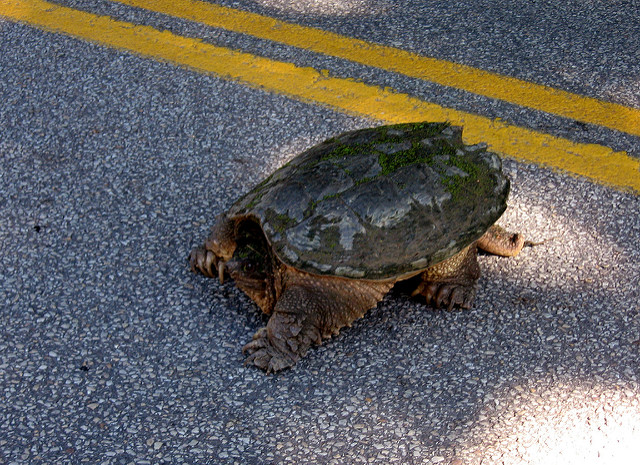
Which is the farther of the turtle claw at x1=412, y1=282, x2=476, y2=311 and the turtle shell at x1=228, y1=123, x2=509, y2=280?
the turtle claw at x1=412, y1=282, x2=476, y2=311

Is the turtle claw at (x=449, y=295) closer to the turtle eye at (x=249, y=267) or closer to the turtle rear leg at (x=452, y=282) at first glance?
the turtle rear leg at (x=452, y=282)

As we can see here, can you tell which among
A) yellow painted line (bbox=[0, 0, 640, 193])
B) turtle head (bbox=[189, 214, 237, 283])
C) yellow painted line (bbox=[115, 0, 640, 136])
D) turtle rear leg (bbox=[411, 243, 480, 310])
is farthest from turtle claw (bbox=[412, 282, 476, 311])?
yellow painted line (bbox=[115, 0, 640, 136])

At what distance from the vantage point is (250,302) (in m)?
2.52

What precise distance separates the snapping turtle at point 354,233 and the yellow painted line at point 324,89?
0.58 metres

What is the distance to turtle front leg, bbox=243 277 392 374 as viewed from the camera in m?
2.27

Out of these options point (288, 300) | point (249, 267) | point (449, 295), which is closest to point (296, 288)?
point (288, 300)

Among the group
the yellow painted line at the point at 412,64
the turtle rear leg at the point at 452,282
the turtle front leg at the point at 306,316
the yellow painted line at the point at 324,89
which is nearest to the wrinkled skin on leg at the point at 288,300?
the turtle front leg at the point at 306,316

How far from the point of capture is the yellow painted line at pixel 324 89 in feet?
9.78

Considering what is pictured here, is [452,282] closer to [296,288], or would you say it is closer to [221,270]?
[296,288]

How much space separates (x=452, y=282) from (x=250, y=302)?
0.69 meters

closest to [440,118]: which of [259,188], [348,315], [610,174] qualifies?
[610,174]

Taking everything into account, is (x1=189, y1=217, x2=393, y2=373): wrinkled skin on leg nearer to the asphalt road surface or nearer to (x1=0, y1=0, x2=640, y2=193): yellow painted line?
the asphalt road surface

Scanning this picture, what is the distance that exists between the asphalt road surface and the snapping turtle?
0.10 metres

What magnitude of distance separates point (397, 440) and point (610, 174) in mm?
1505
